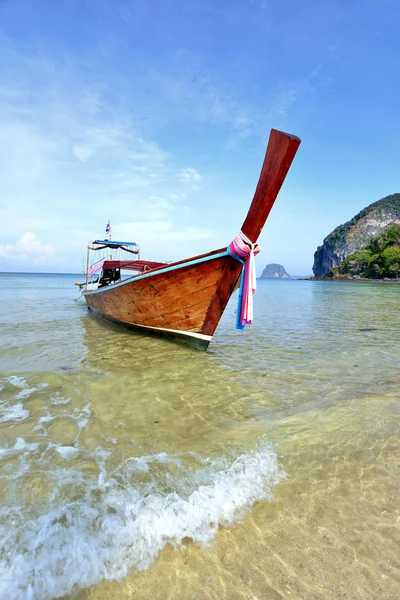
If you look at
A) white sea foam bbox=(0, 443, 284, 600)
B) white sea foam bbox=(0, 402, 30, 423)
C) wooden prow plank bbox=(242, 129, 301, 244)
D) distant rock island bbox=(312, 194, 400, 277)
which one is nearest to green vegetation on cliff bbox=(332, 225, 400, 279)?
distant rock island bbox=(312, 194, 400, 277)

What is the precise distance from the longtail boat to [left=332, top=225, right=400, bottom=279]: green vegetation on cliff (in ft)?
299

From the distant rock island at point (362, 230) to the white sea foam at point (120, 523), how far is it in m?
165

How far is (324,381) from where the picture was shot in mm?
4938

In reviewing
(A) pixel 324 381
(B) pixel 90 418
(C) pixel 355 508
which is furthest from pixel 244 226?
(C) pixel 355 508

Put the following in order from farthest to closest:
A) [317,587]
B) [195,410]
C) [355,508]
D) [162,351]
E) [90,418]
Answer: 1. [162,351]
2. [195,410]
3. [90,418]
4. [355,508]
5. [317,587]

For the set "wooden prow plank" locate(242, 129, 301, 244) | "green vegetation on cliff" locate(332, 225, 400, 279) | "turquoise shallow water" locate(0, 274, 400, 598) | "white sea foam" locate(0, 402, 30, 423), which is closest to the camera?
"turquoise shallow water" locate(0, 274, 400, 598)

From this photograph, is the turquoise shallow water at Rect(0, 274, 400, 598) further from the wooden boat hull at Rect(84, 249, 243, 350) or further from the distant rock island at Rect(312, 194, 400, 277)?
the distant rock island at Rect(312, 194, 400, 277)

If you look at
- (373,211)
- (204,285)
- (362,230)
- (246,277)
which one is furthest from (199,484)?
(373,211)

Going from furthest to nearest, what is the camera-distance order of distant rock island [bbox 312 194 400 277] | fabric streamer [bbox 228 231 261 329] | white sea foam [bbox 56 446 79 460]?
distant rock island [bbox 312 194 400 277]
fabric streamer [bbox 228 231 261 329]
white sea foam [bbox 56 446 79 460]

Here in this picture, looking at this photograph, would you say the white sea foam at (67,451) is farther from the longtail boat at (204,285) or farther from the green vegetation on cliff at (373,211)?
the green vegetation on cliff at (373,211)

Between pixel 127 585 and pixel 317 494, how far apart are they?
4.90 feet

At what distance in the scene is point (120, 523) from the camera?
6.56 ft

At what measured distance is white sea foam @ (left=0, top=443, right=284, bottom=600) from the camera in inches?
66.1

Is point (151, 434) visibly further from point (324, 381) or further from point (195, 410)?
point (324, 381)
